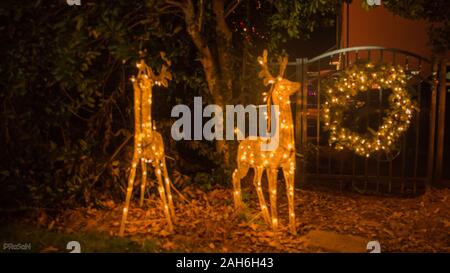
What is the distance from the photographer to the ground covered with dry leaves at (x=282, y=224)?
543 centimetres

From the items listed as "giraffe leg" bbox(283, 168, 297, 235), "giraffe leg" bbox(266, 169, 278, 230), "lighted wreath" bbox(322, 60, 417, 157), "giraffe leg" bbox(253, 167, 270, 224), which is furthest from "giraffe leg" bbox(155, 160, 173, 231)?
"lighted wreath" bbox(322, 60, 417, 157)

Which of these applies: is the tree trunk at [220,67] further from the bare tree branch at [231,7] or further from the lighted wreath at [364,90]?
the lighted wreath at [364,90]

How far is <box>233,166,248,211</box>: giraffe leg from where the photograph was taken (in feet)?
19.2

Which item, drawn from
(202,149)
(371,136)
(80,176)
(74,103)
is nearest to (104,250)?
(80,176)

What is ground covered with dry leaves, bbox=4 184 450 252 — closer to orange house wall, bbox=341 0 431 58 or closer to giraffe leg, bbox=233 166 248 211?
giraffe leg, bbox=233 166 248 211

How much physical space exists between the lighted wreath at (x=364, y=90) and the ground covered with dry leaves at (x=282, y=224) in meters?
0.86

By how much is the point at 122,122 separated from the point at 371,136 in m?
3.75

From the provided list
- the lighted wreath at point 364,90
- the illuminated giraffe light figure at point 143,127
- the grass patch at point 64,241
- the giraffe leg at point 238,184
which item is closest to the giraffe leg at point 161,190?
the illuminated giraffe light figure at point 143,127

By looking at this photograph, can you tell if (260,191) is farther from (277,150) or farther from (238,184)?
(277,150)

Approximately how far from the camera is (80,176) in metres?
6.65

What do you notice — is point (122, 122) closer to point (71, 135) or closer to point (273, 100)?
point (71, 135)

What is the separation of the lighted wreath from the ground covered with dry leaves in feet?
2.81

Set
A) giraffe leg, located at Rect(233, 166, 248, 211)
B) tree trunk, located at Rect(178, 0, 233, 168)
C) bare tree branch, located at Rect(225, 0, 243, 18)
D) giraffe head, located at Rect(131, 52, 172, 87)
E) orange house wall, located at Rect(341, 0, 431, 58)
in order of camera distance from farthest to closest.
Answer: orange house wall, located at Rect(341, 0, 431, 58)
bare tree branch, located at Rect(225, 0, 243, 18)
tree trunk, located at Rect(178, 0, 233, 168)
giraffe leg, located at Rect(233, 166, 248, 211)
giraffe head, located at Rect(131, 52, 172, 87)

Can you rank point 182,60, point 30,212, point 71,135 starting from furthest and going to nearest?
point 182,60 → point 71,135 → point 30,212
